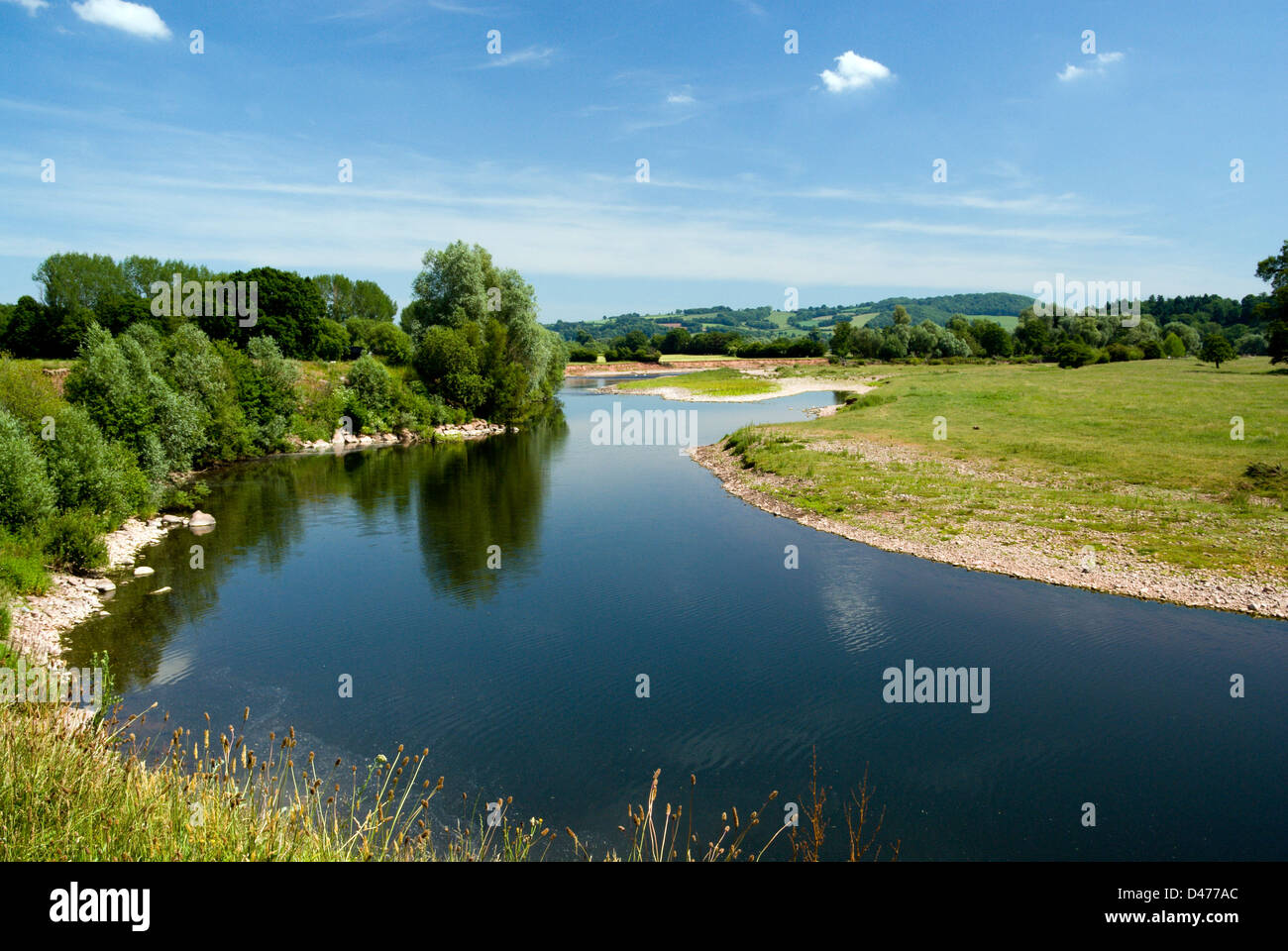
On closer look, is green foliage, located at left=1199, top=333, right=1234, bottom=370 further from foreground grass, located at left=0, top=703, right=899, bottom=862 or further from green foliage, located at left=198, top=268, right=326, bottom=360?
green foliage, located at left=198, top=268, right=326, bottom=360

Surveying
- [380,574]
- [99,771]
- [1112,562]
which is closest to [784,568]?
[1112,562]

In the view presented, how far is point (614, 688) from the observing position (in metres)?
16.4

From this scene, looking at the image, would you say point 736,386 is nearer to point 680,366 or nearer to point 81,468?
point 680,366

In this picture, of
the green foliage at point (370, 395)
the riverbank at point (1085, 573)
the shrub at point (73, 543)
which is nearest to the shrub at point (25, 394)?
the shrub at point (73, 543)

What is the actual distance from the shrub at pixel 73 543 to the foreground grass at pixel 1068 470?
24946 mm

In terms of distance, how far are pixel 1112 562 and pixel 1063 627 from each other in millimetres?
5341

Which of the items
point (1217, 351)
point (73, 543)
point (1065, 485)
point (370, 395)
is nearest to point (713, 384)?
point (370, 395)

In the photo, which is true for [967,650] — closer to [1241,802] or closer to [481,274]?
[1241,802]

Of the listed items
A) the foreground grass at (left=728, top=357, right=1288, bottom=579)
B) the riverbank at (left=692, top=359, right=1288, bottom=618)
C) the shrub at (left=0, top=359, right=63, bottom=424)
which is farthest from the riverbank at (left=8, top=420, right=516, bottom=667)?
the foreground grass at (left=728, top=357, right=1288, bottom=579)

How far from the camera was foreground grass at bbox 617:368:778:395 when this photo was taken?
3647 inches

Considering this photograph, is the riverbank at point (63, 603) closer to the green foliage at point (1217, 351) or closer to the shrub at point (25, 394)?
the shrub at point (25, 394)

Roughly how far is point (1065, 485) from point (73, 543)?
35124 millimetres

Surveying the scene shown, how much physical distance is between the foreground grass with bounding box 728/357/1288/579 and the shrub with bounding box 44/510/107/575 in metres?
24.9

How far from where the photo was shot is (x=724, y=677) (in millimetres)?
16797
